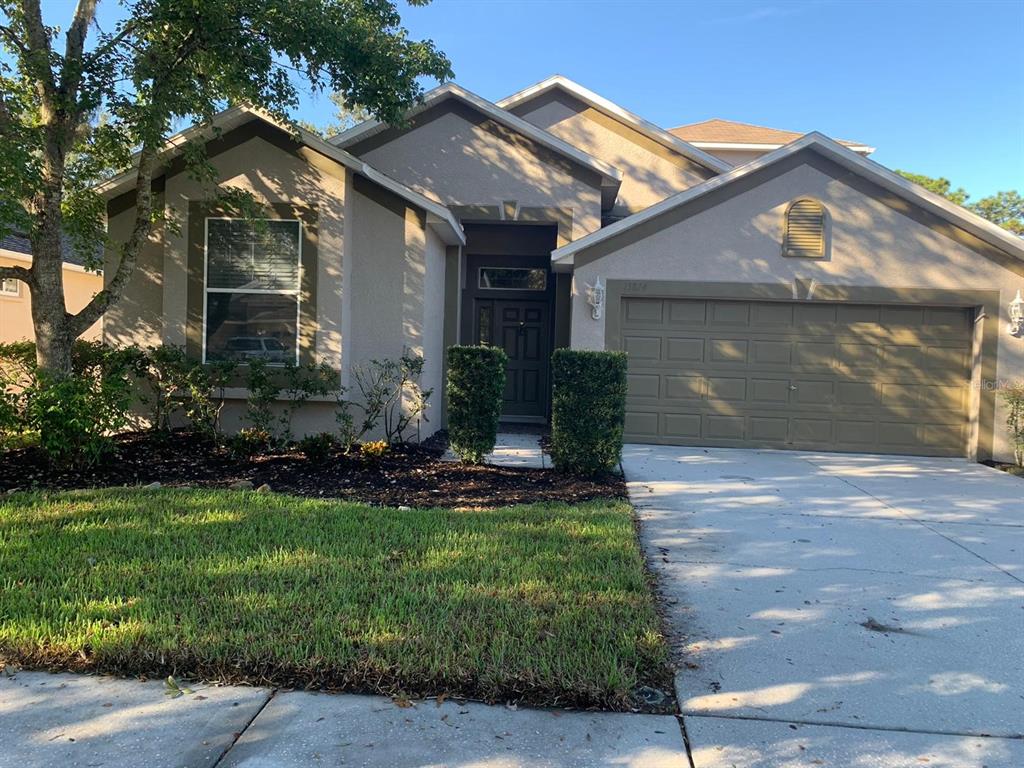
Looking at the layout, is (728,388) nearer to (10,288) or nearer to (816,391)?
(816,391)

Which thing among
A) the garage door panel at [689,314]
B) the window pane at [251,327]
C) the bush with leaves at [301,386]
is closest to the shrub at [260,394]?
the bush with leaves at [301,386]

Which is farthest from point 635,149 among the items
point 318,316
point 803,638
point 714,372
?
point 803,638

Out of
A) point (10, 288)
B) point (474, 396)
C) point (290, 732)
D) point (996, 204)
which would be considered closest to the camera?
point (290, 732)

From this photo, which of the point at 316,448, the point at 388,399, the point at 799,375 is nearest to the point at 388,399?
the point at 388,399

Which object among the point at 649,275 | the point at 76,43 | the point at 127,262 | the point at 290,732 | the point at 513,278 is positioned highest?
the point at 76,43

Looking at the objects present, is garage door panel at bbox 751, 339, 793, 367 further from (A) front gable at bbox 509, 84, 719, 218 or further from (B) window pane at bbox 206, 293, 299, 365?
(B) window pane at bbox 206, 293, 299, 365

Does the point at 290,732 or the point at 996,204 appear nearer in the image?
the point at 290,732

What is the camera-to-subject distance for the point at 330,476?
7785 mm

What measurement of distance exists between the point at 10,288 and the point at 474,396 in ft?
48.0

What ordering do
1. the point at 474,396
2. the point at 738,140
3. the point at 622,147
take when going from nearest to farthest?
the point at 474,396
the point at 622,147
the point at 738,140

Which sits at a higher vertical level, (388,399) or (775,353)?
(775,353)

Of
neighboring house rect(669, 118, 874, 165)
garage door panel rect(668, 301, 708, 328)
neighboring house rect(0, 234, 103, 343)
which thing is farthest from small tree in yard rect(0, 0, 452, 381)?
neighboring house rect(669, 118, 874, 165)

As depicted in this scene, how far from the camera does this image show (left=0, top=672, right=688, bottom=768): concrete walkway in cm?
270

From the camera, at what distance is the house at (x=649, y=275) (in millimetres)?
9508
